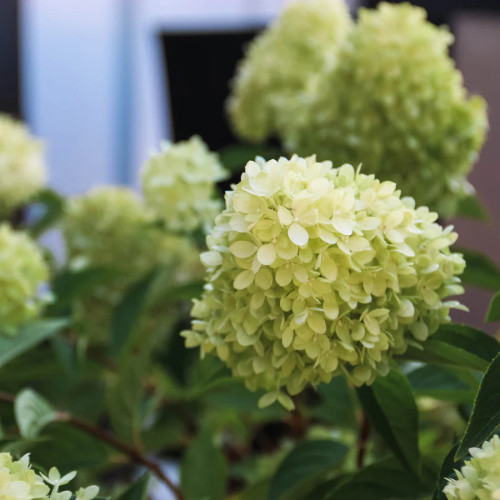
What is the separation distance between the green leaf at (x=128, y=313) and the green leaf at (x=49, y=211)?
0.18m

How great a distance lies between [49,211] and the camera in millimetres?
796

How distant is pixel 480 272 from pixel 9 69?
78.7 inches

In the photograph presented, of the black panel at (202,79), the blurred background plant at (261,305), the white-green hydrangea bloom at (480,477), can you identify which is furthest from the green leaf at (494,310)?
the black panel at (202,79)

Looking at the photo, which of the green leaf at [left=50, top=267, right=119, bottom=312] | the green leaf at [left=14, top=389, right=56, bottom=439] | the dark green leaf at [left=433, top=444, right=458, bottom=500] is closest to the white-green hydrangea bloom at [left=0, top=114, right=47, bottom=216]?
the green leaf at [left=50, top=267, right=119, bottom=312]

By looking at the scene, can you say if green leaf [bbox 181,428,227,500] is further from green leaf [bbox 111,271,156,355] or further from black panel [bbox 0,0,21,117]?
black panel [bbox 0,0,21,117]

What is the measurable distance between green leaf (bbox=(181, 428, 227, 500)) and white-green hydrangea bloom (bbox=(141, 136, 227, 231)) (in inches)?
6.4

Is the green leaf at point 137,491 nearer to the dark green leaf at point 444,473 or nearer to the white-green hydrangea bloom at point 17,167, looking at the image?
the dark green leaf at point 444,473

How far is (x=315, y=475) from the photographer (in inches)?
18.2

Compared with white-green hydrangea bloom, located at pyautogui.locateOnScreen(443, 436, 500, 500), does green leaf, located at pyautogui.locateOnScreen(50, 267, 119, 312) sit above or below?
below

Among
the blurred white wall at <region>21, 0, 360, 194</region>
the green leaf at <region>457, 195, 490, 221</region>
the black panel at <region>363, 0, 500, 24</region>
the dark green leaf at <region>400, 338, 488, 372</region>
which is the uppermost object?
the black panel at <region>363, 0, 500, 24</region>

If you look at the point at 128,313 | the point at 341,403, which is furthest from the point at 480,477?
the point at 128,313

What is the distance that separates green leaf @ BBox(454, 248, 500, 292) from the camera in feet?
1.82

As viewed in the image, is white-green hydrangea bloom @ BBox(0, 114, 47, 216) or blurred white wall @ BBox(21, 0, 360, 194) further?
blurred white wall @ BBox(21, 0, 360, 194)

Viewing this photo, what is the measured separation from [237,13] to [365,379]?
12.5ft
